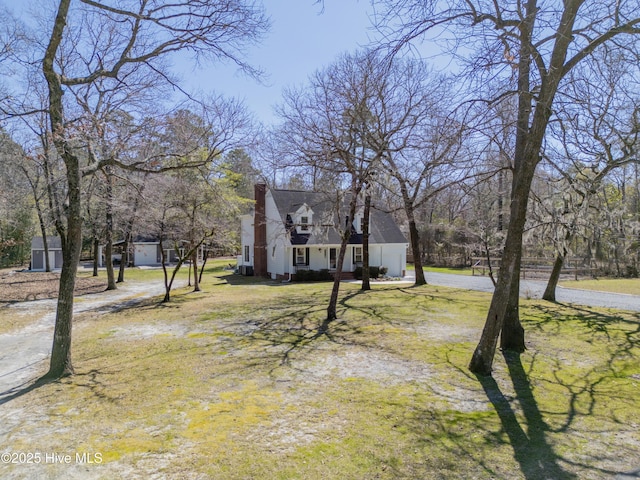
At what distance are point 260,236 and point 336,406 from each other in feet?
75.5

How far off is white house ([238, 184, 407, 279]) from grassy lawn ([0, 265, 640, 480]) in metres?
14.7

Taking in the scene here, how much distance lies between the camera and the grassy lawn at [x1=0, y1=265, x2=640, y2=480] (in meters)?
4.09

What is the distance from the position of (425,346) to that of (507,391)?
2694 mm

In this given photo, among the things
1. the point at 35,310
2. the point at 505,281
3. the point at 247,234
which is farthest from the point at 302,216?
the point at 505,281

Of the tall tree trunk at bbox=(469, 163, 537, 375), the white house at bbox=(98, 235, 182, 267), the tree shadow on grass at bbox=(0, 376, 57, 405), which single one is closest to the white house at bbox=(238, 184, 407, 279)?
the white house at bbox=(98, 235, 182, 267)

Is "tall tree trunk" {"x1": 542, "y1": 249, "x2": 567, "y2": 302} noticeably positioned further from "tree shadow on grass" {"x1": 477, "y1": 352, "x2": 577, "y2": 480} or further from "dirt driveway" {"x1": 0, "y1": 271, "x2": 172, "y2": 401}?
"dirt driveway" {"x1": 0, "y1": 271, "x2": 172, "y2": 401}

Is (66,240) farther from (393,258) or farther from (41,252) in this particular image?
(41,252)

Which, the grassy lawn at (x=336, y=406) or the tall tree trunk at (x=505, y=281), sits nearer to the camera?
the grassy lawn at (x=336, y=406)

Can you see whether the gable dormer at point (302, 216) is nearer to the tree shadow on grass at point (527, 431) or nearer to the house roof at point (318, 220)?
the house roof at point (318, 220)

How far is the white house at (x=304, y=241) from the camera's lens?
25547 mm

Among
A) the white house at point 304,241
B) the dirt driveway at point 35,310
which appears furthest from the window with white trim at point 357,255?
the dirt driveway at point 35,310

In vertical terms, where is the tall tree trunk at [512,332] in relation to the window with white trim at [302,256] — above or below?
below

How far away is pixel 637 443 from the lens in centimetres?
456

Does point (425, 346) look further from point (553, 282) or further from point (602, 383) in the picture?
point (553, 282)
